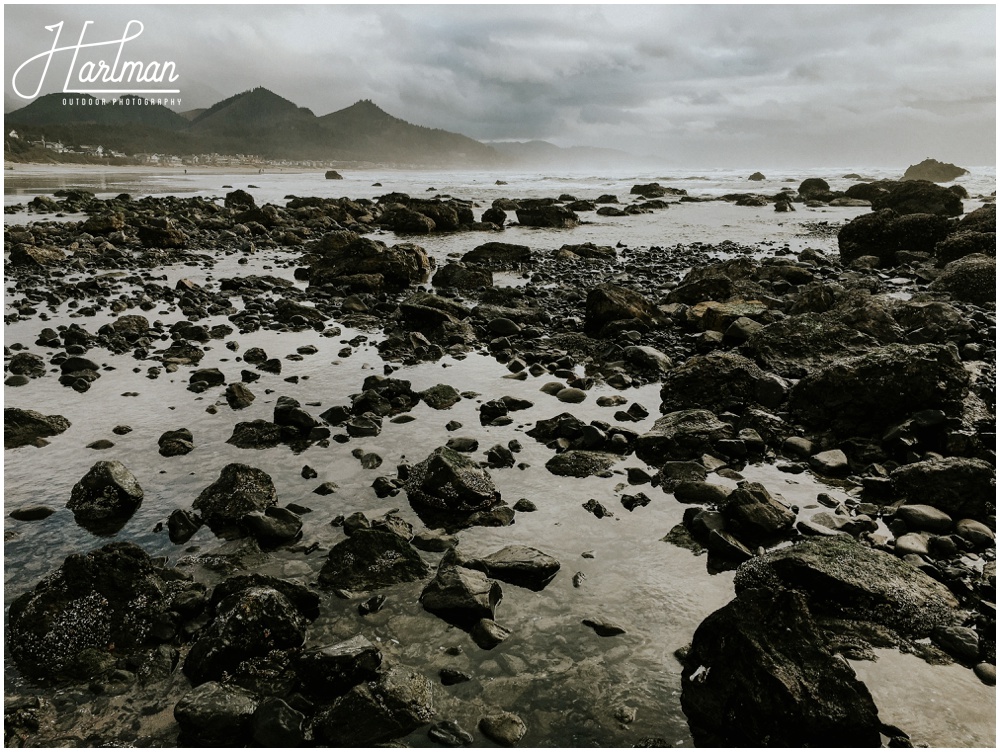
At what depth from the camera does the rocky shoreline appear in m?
3.44

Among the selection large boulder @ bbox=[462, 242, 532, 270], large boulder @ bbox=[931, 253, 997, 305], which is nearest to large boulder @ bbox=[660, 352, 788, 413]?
large boulder @ bbox=[931, 253, 997, 305]

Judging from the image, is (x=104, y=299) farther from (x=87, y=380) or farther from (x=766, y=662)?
(x=766, y=662)

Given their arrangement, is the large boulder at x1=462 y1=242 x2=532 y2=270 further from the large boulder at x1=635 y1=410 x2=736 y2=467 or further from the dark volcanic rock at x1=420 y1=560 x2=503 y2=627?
the dark volcanic rock at x1=420 y1=560 x2=503 y2=627

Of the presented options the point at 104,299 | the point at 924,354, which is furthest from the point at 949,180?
the point at 104,299

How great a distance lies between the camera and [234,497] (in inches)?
211

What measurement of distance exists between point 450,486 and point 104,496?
3.11 metres

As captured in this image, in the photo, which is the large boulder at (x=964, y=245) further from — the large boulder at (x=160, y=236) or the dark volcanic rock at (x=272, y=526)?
the large boulder at (x=160, y=236)

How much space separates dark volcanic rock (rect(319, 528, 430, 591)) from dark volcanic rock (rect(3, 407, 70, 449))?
425 cm

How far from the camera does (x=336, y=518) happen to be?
5379 millimetres

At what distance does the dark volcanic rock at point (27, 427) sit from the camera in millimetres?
6566

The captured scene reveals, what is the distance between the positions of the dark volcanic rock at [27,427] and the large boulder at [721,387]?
7.34m

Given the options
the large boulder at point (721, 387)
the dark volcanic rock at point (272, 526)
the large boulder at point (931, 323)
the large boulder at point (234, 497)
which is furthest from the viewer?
the large boulder at point (931, 323)

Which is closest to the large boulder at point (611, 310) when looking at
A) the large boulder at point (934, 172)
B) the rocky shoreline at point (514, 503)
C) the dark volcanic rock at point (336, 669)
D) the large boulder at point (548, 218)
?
the rocky shoreline at point (514, 503)

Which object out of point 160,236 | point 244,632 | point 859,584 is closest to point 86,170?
point 160,236
